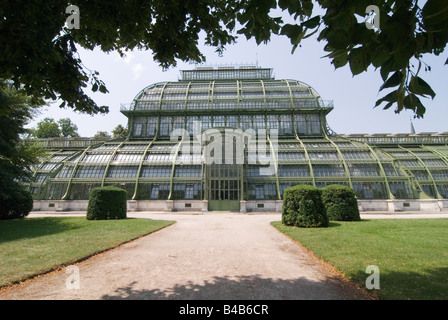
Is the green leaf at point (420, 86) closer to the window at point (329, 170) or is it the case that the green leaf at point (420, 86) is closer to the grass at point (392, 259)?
the grass at point (392, 259)

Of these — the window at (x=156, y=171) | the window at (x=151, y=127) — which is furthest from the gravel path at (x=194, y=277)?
the window at (x=151, y=127)

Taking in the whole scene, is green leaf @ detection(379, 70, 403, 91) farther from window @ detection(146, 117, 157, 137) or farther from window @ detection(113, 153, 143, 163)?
window @ detection(146, 117, 157, 137)

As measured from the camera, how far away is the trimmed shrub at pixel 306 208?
1234cm

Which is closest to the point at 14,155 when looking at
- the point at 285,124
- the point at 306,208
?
the point at 306,208

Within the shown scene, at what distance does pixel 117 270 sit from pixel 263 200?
23234 millimetres

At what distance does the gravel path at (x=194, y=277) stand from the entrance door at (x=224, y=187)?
19526 mm

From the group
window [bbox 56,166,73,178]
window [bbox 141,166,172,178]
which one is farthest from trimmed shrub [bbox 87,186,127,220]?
window [bbox 56,166,73,178]

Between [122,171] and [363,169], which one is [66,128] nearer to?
[122,171]

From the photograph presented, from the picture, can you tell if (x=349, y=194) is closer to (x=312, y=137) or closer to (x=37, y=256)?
(x=37, y=256)

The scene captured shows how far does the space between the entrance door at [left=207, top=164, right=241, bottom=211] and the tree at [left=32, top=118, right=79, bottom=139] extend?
152 feet

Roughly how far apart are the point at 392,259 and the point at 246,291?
15.1 ft

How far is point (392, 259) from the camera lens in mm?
6105

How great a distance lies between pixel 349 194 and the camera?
1503 centimetres

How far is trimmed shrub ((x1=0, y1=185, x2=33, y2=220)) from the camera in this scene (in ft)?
49.2
